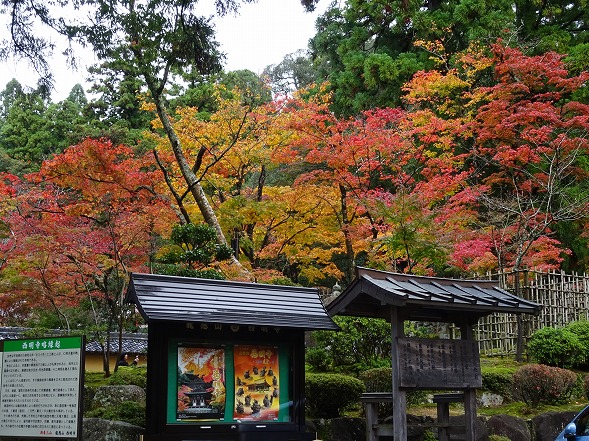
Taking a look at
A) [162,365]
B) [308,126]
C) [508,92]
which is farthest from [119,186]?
[508,92]

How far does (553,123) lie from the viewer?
2244 cm

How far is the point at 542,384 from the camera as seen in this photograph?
44.6 feet

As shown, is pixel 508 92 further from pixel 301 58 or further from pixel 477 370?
pixel 301 58

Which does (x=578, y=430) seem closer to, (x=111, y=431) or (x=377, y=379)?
(x=377, y=379)

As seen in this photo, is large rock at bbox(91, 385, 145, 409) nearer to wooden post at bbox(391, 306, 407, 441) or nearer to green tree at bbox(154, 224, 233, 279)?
green tree at bbox(154, 224, 233, 279)

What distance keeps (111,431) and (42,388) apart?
217cm

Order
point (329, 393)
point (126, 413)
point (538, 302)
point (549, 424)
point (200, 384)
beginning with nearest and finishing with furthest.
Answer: point (200, 384), point (126, 413), point (329, 393), point (549, 424), point (538, 302)

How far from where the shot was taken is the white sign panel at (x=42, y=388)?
8047 millimetres

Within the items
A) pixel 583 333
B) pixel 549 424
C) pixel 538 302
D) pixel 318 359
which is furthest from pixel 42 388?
pixel 538 302

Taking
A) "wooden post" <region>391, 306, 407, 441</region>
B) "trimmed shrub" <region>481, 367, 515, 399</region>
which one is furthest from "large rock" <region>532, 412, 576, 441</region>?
"wooden post" <region>391, 306, 407, 441</region>

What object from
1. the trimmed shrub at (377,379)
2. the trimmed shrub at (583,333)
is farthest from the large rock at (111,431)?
the trimmed shrub at (583,333)

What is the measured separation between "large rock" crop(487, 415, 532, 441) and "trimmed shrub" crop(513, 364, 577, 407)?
126 cm

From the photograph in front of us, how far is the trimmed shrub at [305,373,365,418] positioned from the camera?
12.6m

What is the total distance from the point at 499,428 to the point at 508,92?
14.7 m
